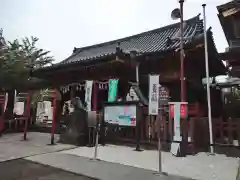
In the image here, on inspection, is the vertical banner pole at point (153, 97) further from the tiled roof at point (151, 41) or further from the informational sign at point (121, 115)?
the tiled roof at point (151, 41)

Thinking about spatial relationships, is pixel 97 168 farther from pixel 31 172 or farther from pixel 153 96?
pixel 153 96

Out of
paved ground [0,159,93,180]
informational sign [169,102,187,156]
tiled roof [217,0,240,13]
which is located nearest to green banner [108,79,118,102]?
informational sign [169,102,187,156]

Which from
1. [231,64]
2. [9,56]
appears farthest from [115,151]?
[9,56]

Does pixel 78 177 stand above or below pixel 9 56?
below

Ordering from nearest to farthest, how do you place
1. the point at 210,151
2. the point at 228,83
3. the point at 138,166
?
the point at 138,166
the point at 210,151
the point at 228,83

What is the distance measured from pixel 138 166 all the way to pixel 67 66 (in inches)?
318

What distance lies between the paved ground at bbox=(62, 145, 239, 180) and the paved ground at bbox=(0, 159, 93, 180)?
1.70 m

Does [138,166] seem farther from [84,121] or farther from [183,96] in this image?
[84,121]

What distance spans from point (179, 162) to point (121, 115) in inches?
122

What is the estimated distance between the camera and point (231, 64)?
8203 millimetres

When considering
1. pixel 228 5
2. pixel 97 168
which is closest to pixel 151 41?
pixel 228 5

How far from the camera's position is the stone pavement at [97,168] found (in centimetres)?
501

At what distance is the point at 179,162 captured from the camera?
6.34m

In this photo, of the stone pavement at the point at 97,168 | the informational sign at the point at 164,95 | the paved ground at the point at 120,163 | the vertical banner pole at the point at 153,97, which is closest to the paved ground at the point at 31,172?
the paved ground at the point at 120,163
